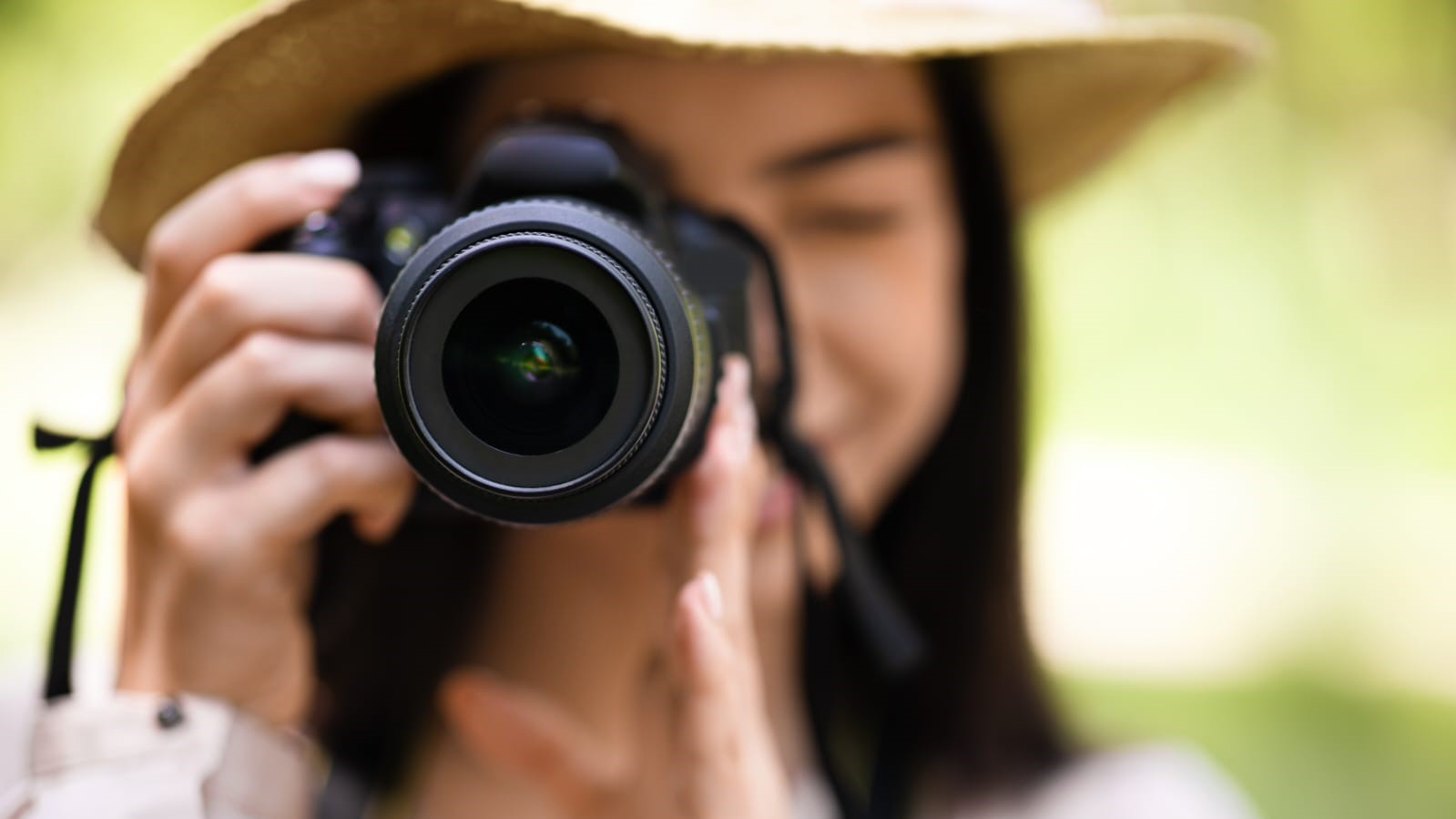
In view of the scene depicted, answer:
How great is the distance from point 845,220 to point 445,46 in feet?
0.80

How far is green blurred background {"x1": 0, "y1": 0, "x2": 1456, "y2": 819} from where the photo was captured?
2.04 m

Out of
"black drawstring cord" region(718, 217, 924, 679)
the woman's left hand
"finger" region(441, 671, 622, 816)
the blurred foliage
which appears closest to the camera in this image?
the woman's left hand

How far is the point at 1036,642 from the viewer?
3.36ft

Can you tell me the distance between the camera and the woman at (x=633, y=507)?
0.57 metres

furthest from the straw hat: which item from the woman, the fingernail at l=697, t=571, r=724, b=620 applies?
the fingernail at l=697, t=571, r=724, b=620

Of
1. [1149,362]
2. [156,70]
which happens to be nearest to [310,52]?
[156,70]

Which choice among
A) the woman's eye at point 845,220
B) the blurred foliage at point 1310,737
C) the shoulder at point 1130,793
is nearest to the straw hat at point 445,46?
the woman's eye at point 845,220

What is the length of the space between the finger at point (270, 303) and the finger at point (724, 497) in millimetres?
166

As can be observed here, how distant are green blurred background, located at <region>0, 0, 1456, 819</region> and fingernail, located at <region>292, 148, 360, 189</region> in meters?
1.56

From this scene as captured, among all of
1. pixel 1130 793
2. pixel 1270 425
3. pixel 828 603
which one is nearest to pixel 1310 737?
pixel 1270 425

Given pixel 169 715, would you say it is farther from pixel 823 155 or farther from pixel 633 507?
pixel 823 155

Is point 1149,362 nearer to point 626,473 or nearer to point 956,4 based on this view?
point 956,4

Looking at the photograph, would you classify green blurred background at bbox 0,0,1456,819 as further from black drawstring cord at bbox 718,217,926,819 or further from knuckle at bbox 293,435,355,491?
knuckle at bbox 293,435,355,491

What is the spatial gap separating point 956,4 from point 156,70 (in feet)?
4.96
